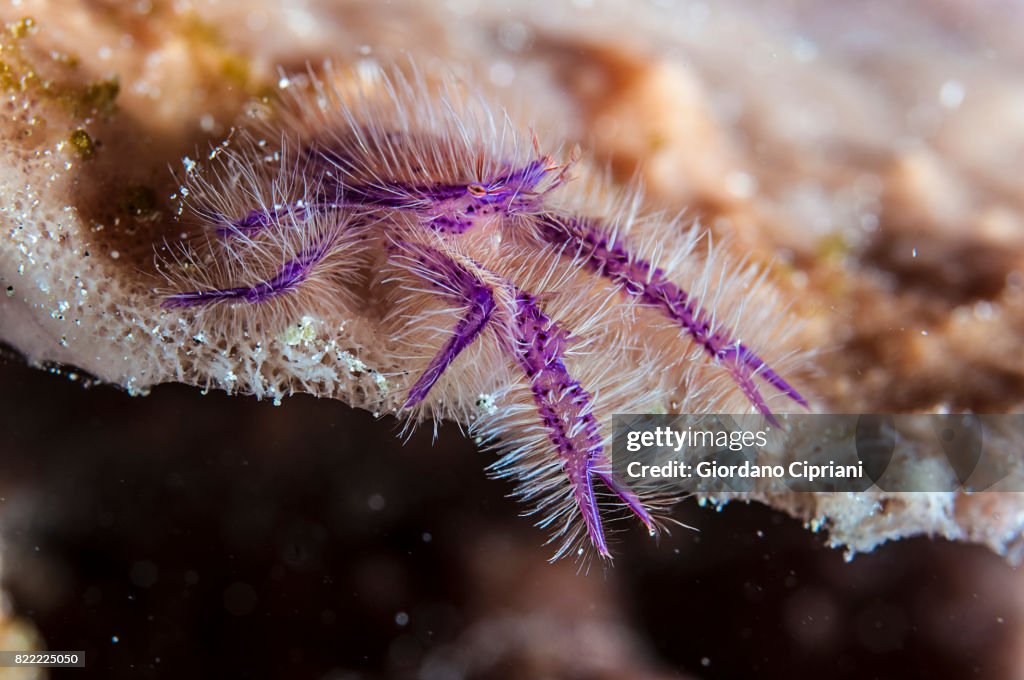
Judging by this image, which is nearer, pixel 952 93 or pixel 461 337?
pixel 461 337

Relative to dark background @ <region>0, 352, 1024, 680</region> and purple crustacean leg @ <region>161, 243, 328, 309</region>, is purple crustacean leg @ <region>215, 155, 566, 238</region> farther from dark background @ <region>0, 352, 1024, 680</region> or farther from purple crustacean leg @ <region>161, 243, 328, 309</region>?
dark background @ <region>0, 352, 1024, 680</region>

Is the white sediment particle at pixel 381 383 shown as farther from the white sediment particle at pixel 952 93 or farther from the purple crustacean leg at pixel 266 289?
the white sediment particle at pixel 952 93

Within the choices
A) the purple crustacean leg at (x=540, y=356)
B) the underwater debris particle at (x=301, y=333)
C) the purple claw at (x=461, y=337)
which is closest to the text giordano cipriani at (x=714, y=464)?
the purple crustacean leg at (x=540, y=356)

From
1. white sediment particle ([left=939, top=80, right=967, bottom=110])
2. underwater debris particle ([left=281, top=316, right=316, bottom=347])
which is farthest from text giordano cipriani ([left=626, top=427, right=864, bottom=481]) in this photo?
white sediment particle ([left=939, top=80, right=967, bottom=110])

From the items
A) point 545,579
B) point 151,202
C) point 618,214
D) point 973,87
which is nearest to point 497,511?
point 545,579

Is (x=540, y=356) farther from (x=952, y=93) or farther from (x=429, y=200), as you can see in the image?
(x=952, y=93)

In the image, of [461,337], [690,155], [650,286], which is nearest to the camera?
[461,337]

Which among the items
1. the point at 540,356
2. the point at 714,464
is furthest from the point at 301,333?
the point at 714,464
